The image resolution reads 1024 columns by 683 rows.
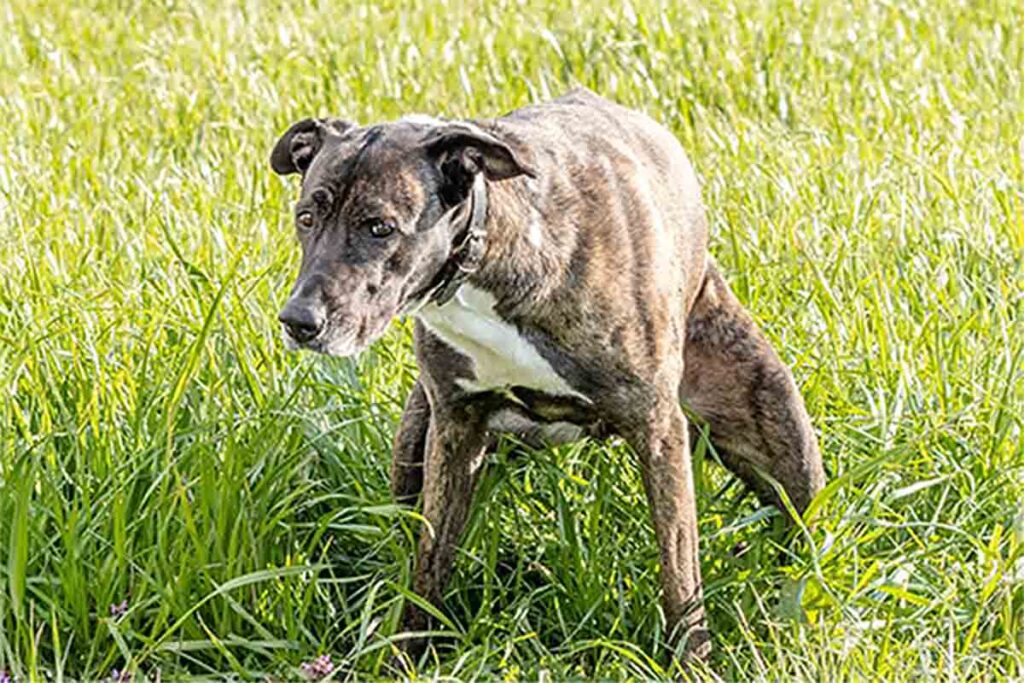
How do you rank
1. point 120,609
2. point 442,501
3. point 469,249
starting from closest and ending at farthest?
point 469,249 → point 120,609 → point 442,501

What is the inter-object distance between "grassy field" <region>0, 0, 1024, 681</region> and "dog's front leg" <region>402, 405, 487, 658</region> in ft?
0.17

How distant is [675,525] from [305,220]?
104 centimetres

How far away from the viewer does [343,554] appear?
4531 mm

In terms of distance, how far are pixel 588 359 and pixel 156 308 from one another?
1.30 meters

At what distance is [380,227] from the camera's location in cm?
376

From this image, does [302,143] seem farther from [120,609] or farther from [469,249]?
[120,609]

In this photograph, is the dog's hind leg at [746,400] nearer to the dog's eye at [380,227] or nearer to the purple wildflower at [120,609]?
the dog's eye at [380,227]

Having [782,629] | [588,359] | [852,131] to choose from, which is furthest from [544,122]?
[852,131]

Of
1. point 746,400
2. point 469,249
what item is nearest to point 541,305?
point 469,249

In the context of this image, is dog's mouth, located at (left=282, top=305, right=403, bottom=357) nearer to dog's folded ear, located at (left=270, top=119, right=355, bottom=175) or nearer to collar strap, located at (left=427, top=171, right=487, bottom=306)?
collar strap, located at (left=427, top=171, right=487, bottom=306)

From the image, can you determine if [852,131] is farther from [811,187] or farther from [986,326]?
[986,326]

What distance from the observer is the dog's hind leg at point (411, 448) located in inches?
178

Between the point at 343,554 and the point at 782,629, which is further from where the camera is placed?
the point at 343,554

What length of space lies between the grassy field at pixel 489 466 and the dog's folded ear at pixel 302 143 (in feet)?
0.94
